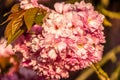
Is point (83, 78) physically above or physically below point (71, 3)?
below

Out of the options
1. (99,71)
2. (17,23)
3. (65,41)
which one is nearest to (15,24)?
(17,23)

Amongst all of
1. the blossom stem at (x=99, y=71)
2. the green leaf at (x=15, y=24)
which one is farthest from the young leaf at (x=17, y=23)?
the blossom stem at (x=99, y=71)

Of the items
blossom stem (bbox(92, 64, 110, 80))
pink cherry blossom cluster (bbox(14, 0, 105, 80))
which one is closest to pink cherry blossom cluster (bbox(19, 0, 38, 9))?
pink cherry blossom cluster (bbox(14, 0, 105, 80))

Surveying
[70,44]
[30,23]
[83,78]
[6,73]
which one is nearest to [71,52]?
[70,44]

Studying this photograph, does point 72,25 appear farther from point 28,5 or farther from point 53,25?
point 28,5

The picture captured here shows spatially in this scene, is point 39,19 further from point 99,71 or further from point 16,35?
point 99,71

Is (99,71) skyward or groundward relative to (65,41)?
groundward

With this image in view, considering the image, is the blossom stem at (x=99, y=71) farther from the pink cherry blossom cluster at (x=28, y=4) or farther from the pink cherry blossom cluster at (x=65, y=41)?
the pink cherry blossom cluster at (x=28, y=4)

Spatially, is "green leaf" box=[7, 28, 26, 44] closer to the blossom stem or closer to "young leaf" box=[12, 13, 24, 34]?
"young leaf" box=[12, 13, 24, 34]
